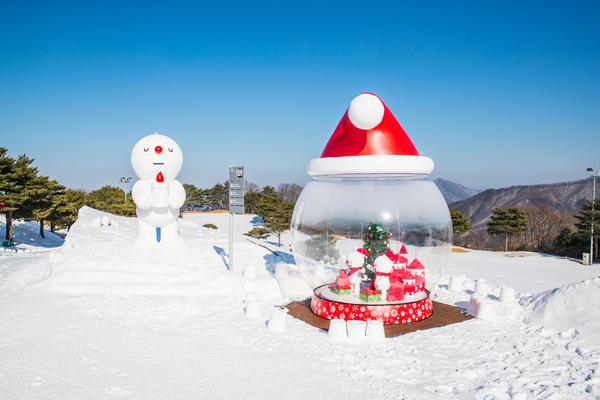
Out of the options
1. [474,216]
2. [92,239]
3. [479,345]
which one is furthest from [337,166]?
[474,216]

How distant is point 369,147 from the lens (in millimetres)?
7578

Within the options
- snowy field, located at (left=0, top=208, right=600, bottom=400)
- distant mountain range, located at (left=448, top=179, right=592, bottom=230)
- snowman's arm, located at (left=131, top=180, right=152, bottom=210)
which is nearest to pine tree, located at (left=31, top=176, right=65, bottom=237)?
snowy field, located at (left=0, top=208, right=600, bottom=400)

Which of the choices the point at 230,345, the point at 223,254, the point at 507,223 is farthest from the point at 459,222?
the point at 230,345

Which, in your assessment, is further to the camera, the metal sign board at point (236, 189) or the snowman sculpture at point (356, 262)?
the metal sign board at point (236, 189)

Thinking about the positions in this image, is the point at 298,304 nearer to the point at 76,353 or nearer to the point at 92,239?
the point at 76,353

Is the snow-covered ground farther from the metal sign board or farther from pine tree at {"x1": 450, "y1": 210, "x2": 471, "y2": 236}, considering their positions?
pine tree at {"x1": 450, "y1": 210, "x2": 471, "y2": 236}

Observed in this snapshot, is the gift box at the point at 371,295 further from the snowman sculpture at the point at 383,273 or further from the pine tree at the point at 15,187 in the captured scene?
the pine tree at the point at 15,187

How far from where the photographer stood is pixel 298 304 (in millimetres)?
9125

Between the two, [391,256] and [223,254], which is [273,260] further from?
[391,256]

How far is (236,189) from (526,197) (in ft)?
333

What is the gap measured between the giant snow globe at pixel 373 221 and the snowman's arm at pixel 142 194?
5.01 meters

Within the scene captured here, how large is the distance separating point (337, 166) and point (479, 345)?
11.7 ft

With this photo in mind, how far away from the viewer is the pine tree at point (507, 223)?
26719 millimetres

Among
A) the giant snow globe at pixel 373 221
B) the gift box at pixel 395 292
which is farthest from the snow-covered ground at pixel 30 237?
the gift box at pixel 395 292
